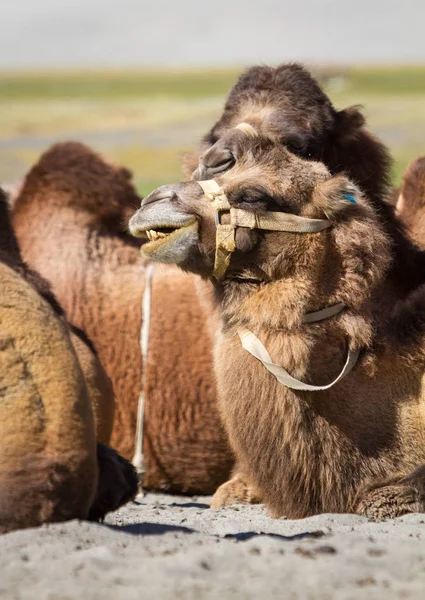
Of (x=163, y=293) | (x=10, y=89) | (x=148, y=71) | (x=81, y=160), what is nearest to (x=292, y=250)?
(x=163, y=293)

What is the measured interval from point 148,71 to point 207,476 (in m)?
140

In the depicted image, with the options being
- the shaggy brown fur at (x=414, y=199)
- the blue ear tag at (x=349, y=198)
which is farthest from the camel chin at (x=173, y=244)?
the shaggy brown fur at (x=414, y=199)

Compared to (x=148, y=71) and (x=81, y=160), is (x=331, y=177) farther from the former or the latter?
(x=148, y=71)

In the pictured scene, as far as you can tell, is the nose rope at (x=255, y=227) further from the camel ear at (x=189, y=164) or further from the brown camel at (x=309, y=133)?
the camel ear at (x=189, y=164)

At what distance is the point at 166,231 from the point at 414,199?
6.37ft

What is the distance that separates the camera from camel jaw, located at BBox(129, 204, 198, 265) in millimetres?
4707

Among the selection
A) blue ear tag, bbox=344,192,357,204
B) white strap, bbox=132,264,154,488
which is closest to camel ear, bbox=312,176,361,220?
blue ear tag, bbox=344,192,357,204

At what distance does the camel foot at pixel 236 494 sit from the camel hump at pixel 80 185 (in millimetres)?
2081

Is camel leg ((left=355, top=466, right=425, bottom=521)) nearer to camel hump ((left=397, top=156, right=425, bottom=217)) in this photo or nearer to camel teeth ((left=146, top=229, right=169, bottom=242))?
camel teeth ((left=146, top=229, right=169, bottom=242))

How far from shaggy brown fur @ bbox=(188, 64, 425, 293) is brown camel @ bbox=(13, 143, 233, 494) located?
1.23 m

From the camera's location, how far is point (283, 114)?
5.48m

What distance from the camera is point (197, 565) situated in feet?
10.9

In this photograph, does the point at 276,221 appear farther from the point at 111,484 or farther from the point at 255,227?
the point at 111,484

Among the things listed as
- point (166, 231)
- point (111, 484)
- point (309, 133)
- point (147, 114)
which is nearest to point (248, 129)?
point (309, 133)
